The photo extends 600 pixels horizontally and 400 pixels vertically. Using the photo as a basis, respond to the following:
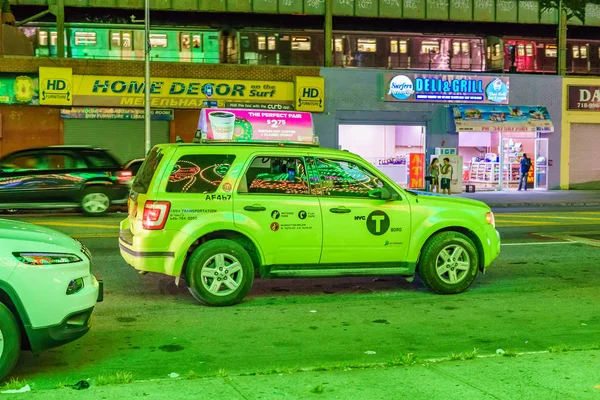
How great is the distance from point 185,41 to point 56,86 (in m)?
6.08

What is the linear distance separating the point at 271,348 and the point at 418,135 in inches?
1082

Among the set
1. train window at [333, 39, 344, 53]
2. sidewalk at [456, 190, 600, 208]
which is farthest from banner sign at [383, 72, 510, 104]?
sidewalk at [456, 190, 600, 208]

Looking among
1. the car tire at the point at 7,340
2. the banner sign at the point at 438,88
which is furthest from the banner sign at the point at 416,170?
the car tire at the point at 7,340

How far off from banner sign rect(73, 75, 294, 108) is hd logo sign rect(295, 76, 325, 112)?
434mm

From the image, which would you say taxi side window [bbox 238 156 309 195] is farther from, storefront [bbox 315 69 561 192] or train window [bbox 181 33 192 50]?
train window [bbox 181 33 192 50]

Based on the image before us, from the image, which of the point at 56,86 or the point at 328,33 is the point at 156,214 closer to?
the point at 56,86

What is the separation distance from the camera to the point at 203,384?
5664mm

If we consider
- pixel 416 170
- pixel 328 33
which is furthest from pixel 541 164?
pixel 328 33

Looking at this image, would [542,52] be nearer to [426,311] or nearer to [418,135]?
[418,135]

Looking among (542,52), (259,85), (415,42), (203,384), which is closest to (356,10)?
(415,42)

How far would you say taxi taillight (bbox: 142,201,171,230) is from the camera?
8.41 meters

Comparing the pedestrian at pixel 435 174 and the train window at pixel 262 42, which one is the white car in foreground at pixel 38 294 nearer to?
the pedestrian at pixel 435 174

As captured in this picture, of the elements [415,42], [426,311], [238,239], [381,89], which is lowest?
[426,311]

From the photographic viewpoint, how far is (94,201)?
64.4ft
